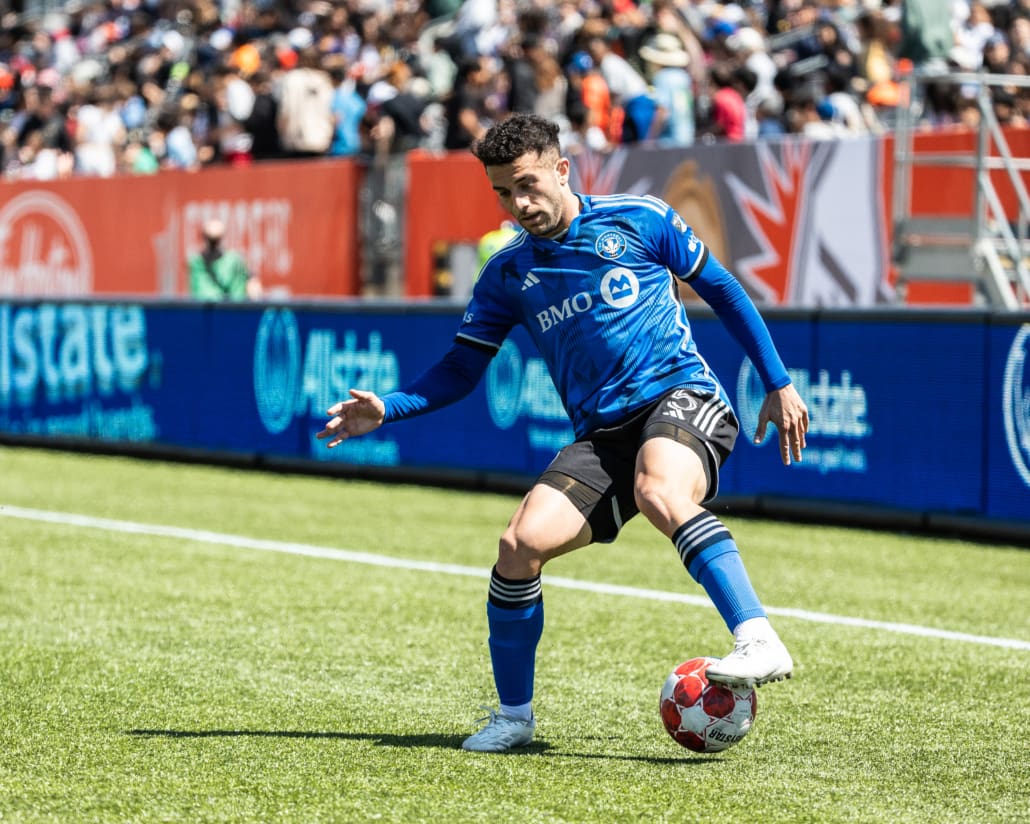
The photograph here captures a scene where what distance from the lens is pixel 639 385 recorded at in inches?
228

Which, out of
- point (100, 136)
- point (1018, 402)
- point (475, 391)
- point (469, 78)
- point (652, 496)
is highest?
point (469, 78)

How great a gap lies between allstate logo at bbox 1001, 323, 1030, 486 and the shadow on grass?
19.1 ft

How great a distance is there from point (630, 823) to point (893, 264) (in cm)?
1017

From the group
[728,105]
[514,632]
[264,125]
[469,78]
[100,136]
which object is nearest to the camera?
[514,632]

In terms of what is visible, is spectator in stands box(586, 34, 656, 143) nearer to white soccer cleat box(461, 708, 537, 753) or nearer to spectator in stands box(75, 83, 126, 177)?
spectator in stands box(75, 83, 126, 177)

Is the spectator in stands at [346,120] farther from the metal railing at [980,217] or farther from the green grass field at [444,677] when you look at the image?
Answer: the green grass field at [444,677]

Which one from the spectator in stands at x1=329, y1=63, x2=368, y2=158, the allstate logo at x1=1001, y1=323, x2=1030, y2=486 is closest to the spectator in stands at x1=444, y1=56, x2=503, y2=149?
the spectator in stands at x1=329, y1=63, x2=368, y2=158

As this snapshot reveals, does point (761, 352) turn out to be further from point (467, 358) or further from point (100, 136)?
point (100, 136)

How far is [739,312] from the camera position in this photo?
18.9 ft

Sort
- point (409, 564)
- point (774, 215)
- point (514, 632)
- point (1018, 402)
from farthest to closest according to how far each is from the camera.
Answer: point (774, 215) → point (1018, 402) → point (409, 564) → point (514, 632)

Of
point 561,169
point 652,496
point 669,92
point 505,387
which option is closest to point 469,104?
point 669,92

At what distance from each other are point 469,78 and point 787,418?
12.7m

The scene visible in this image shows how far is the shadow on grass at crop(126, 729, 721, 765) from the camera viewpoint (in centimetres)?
561

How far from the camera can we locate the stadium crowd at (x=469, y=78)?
1634 cm
